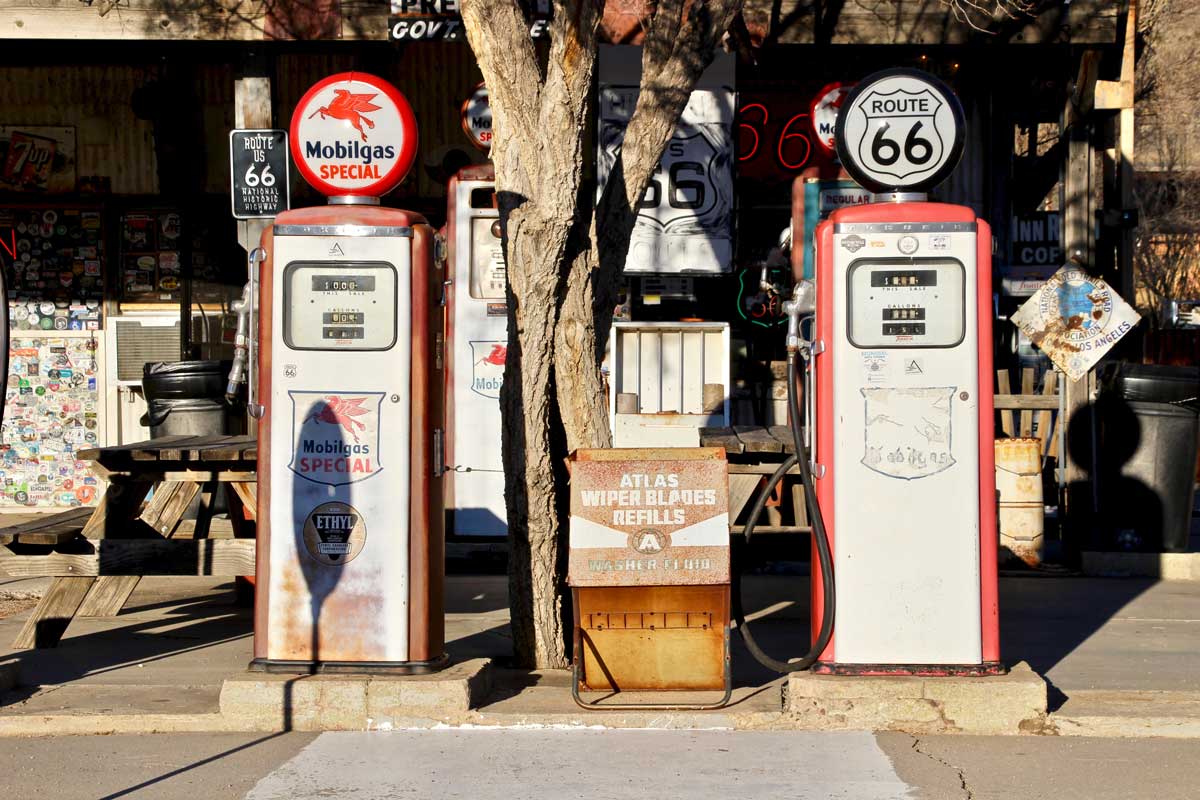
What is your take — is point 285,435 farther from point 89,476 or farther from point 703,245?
point 89,476

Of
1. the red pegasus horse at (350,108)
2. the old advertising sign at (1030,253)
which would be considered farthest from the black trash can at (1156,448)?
the red pegasus horse at (350,108)

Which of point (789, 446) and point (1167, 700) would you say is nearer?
point (1167, 700)

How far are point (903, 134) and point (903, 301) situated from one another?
0.97 meters

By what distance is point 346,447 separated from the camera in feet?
20.6

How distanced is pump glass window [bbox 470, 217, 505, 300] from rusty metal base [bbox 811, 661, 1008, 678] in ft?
17.5

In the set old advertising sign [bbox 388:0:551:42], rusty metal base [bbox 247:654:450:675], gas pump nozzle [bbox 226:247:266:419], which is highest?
old advertising sign [bbox 388:0:551:42]

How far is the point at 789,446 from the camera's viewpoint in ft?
26.5

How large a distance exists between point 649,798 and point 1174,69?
26616mm

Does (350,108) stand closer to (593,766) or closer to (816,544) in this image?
(816,544)

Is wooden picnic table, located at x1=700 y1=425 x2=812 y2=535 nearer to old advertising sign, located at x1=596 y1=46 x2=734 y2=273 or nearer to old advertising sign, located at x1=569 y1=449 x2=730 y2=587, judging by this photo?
old advertising sign, located at x1=569 y1=449 x2=730 y2=587

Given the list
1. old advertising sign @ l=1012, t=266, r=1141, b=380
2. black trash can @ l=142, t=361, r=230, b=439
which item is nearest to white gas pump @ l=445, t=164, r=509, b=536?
black trash can @ l=142, t=361, r=230, b=439

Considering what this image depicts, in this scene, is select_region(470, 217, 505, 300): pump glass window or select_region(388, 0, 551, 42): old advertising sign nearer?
select_region(388, 0, 551, 42): old advertising sign

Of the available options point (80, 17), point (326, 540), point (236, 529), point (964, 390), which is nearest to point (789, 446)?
point (964, 390)

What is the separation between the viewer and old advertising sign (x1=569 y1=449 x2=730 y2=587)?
638 cm
